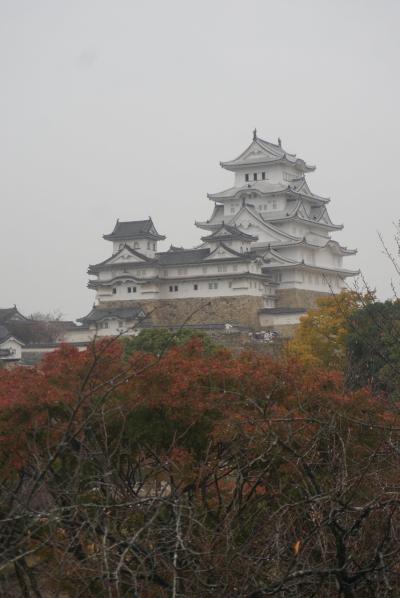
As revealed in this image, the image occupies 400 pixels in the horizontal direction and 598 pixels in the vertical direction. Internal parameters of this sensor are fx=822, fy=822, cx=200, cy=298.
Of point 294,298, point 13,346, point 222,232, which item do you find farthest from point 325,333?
point 13,346

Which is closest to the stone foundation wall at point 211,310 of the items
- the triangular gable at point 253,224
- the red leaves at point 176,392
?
the triangular gable at point 253,224

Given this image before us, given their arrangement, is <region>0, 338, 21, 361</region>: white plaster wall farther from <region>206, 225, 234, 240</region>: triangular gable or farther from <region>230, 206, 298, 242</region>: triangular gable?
<region>230, 206, 298, 242</region>: triangular gable

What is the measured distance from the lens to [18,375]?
42.2ft

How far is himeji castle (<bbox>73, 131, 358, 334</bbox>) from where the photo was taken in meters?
44.1

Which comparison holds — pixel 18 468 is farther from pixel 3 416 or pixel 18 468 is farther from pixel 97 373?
pixel 97 373

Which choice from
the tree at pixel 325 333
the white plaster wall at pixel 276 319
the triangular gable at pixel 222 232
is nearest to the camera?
the tree at pixel 325 333

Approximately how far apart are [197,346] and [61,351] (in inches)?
87.2

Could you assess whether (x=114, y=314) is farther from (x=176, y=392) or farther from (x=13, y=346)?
(x=176, y=392)

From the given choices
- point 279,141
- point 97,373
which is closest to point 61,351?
point 97,373

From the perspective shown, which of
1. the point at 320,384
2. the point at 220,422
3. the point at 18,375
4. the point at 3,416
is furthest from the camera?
the point at 18,375

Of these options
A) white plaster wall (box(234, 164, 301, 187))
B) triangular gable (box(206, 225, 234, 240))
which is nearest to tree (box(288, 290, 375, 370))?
triangular gable (box(206, 225, 234, 240))

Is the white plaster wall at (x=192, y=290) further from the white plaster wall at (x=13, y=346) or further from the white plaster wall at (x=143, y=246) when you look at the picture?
the white plaster wall at (x=13, y=346)

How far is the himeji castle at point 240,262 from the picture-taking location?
145 feet

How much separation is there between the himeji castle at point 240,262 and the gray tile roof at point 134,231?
0.20ft
